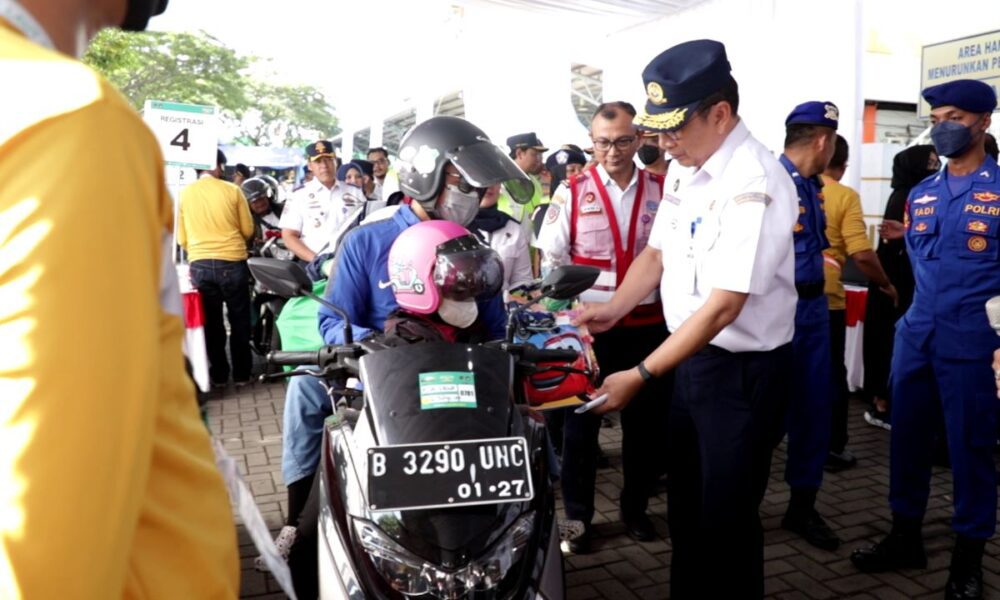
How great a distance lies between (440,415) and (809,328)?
9.19 ft

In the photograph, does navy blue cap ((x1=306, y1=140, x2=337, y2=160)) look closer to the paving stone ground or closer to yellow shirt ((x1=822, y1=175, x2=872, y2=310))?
the paving stone ground

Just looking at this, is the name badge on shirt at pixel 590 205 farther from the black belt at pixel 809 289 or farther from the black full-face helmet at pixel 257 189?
the black full-face helmet at pixel 257 189

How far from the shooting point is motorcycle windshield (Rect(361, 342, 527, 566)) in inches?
70.4

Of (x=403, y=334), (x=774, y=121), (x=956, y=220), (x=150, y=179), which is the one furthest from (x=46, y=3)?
(x=774, y=121)

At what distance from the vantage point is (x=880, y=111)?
13.8 metres

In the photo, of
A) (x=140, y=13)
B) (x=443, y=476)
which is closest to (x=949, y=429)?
(x=443, y=476)

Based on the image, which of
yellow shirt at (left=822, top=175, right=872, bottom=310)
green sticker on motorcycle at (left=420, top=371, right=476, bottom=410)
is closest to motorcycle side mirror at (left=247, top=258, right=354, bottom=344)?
green sticker on motorcycle at (left=420, top=371, right=476, bottom=410)

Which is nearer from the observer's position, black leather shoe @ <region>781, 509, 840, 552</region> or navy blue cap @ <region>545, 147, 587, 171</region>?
black leather shoe @ <region>781, 509, 840, 552</region>

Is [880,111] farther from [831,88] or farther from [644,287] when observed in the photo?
[644,287]

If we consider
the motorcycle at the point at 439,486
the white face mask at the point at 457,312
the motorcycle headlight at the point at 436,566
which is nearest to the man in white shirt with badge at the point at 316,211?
the white face mask at the point at 457,312

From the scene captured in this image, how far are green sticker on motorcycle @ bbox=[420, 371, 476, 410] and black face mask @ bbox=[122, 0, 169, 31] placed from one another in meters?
1.14

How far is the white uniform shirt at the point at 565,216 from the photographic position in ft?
13.6

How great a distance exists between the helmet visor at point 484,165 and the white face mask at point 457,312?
1.74ft

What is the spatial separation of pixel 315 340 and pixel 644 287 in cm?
131
